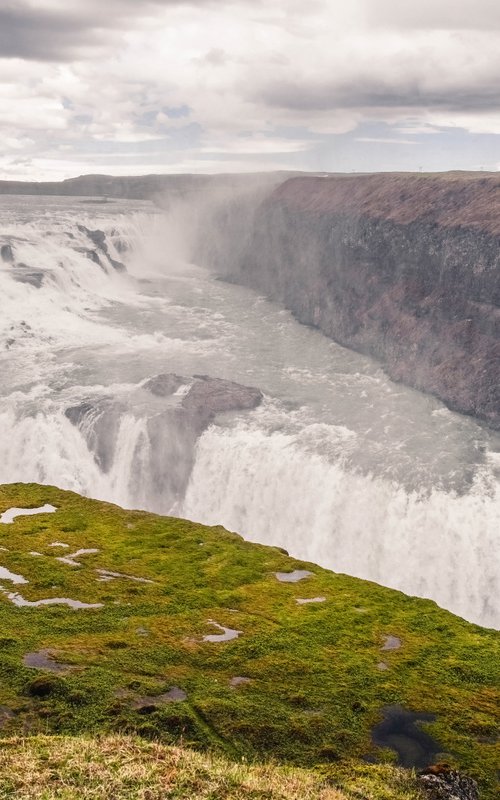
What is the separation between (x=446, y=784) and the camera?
45.4 ft

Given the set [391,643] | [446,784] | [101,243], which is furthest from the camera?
[101,243]

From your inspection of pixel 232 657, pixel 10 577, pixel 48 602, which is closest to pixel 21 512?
pixel 10 577

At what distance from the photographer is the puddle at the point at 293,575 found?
2500cm

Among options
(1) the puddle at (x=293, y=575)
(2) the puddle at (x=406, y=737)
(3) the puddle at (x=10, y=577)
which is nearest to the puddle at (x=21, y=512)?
(3) the puddle at (x=10, y=577)

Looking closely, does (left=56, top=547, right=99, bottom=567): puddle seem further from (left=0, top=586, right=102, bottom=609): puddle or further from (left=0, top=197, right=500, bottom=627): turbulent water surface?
(left=0, top=197, right=500, bottom=627): turbulent water surface

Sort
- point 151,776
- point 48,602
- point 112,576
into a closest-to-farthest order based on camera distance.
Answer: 1. point 151,776
2. point 48,602
3. point 112,576

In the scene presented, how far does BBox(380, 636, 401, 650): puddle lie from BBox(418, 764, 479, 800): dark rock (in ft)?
18.6

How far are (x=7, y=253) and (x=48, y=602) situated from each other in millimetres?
68737

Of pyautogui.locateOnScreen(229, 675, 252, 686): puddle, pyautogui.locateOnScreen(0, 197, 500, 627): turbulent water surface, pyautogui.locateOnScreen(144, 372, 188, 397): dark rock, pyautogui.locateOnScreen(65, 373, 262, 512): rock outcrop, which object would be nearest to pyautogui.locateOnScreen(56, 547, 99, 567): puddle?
pyautogui.locateOnScreen(229, 675, 252, 686): puddle

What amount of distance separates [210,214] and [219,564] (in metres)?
104

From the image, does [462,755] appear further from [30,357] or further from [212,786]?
[30,357]

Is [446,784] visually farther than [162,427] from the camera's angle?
No

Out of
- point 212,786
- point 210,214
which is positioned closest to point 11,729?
point 212,786

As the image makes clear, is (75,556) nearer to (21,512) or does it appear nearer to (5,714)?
(21,512)
